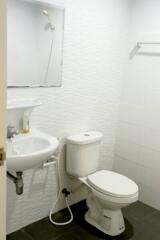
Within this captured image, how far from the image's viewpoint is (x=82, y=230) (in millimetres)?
2168

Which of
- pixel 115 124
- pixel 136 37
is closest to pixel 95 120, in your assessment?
pixel 115 124

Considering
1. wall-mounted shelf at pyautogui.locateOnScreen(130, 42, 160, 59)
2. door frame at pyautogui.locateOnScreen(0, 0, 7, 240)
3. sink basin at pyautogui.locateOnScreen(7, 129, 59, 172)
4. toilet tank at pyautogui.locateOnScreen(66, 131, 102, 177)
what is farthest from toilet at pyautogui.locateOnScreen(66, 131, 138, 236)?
door frame at pyautogui.locateOnScreen(0, 0, 7, 240)

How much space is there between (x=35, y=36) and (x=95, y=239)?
62.5 inches

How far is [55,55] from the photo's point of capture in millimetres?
2018

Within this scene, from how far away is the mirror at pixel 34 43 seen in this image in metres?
1.75

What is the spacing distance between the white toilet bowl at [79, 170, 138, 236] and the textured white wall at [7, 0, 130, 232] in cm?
32

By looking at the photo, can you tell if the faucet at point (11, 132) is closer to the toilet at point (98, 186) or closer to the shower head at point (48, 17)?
the toilet at point (98, 186)

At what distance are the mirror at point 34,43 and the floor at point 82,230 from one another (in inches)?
45.0

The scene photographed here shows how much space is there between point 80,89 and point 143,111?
2.27ft

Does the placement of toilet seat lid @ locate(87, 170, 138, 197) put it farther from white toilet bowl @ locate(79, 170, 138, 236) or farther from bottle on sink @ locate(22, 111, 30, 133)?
bottle on sink @ locate(22, 111, 30, 133)

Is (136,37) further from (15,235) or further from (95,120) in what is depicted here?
(15,235)

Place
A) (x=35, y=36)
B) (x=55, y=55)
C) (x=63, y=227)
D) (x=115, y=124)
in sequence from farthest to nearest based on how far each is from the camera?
(x=115, y=124), (x=63, y=227), (x=55, y=55), (x=35, y=36)

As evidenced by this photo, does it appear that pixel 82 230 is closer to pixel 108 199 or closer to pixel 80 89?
pixel 108 199

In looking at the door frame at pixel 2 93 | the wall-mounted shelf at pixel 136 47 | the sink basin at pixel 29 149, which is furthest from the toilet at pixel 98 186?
the door frame at pixel 2 93
